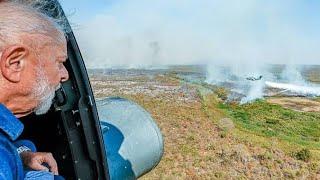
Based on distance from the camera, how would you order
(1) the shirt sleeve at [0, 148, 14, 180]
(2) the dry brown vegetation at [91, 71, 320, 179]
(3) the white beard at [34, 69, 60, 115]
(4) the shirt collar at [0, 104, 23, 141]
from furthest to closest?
(2) the dry brown vegetation at [91, 71, 320, 179] < (3) the white beard at [34, 69, 60, 115] < (4) the shirt collar at [0, 104, 23, 141] < (1) the shirt sleeve at [0, 148, 14, 180]

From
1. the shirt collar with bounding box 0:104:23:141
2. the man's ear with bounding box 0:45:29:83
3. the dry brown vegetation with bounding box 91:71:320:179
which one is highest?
the man's ear with bounding box 0:45:29:83

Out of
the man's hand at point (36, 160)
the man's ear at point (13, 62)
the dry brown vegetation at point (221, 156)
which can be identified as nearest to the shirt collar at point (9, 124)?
the man's ear at point (13, 62)

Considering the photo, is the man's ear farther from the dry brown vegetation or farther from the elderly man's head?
the dry brown vegetation

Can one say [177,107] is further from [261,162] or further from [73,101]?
[73,101]

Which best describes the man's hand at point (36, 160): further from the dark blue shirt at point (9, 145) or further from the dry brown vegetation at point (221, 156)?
the dry brown vegetation at point (221, 156)

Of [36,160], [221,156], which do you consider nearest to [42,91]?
[36,160]

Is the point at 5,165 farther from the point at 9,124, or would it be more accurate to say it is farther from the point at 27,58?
the point at 27,58


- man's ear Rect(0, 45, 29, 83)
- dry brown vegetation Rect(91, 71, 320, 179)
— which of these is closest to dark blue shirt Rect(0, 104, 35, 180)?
man's ear Rect(0, 45, 29, 83)
